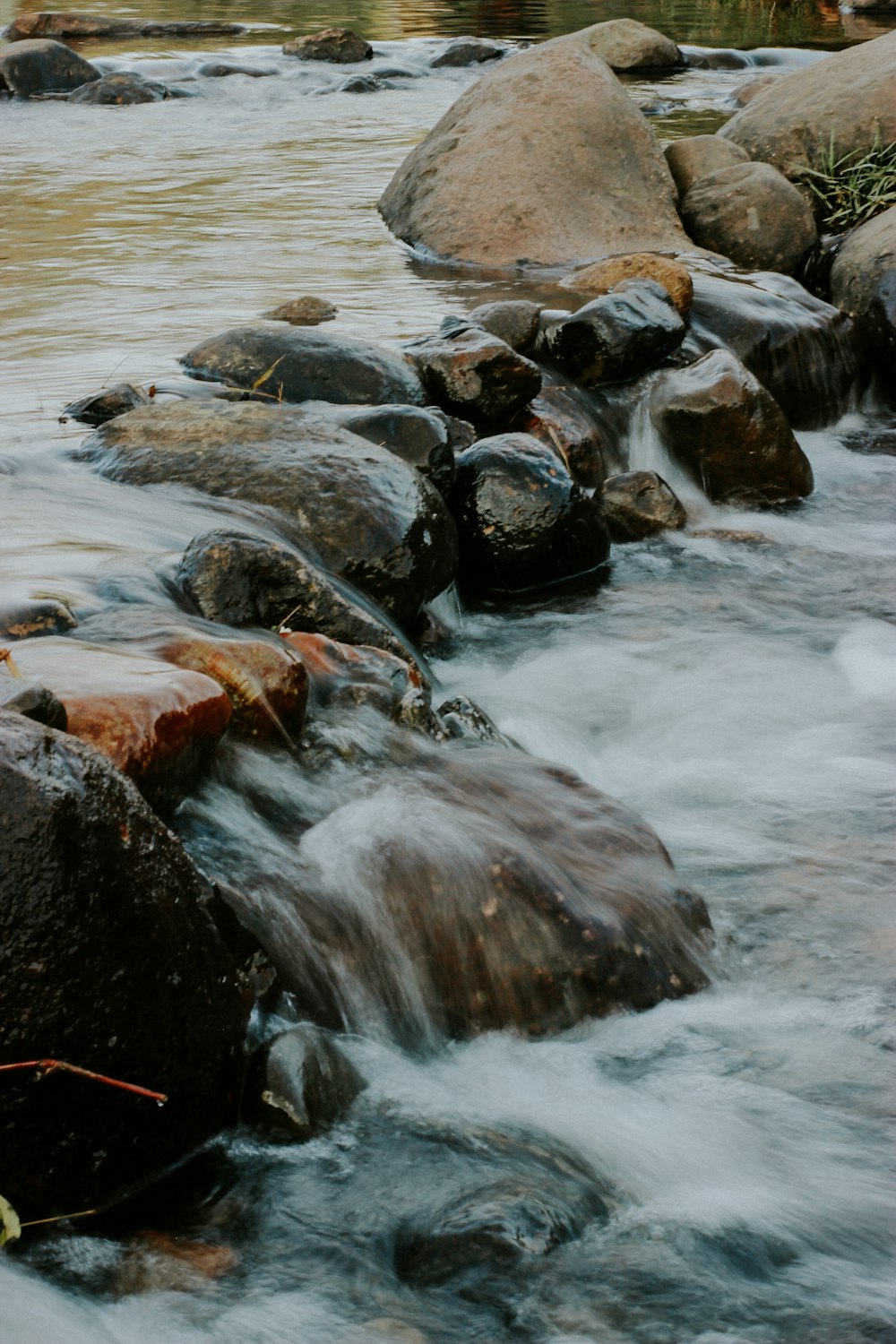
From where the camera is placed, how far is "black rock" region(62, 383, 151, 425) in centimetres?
628

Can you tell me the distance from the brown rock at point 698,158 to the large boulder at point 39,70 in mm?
11317

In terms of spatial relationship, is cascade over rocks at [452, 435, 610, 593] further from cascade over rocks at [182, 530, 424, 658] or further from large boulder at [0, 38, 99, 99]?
large boulder at [0, 38, 99, 99]

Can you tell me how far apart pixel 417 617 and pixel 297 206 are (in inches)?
281

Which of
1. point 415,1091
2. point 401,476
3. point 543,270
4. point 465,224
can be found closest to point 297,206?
point 465,224

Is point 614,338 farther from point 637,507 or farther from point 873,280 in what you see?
point 873,280

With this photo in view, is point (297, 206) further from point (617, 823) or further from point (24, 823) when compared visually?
point (24, 823)

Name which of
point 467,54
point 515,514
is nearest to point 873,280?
point 515,514

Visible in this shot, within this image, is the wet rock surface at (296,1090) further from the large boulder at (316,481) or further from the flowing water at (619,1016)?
the large boulder at (316,481)

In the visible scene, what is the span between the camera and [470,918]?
340 centimetres

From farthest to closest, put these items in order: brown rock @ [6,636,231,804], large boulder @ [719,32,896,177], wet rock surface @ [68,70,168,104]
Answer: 1. wet rock surface @ [68,70,168,104]
2. large boulder @ [719,32,896,177]
3. brown rock @ [6,636,231,804]

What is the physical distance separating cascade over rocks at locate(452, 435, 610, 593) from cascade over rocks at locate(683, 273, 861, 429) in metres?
2.39

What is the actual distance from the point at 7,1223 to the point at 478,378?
16.4 feet

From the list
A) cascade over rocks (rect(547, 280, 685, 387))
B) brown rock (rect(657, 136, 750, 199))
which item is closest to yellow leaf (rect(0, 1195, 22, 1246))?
cascade over rocks (rect(547, 280, 685, 387))

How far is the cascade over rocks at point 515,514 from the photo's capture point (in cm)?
592
